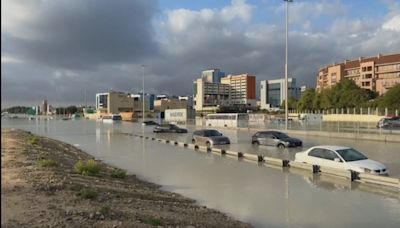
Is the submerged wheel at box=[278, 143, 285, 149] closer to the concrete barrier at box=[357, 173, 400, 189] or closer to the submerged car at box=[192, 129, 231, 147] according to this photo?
the submerged car at box=[192, 129, 231, 147]

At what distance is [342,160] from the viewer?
1948cm

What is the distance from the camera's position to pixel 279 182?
17875 millimetres

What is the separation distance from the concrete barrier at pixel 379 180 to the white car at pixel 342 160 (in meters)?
0.79

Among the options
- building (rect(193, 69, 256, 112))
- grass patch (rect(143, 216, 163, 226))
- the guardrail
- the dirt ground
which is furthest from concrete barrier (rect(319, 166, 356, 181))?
building (rect(193, 69, 256, 112))

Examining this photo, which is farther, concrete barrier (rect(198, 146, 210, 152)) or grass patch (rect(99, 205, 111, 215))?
concrete barrier (rect(198, 146, 210, 152))

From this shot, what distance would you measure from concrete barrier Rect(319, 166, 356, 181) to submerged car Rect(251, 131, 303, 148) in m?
15.0

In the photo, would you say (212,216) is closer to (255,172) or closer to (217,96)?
(255,172)

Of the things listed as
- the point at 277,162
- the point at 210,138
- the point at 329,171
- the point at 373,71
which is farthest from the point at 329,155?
the point at 373,71

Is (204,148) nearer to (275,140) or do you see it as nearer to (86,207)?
(275,140)

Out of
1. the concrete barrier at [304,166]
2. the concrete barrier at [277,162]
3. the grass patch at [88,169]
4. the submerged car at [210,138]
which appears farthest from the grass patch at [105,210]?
the submerged car at [210,138]

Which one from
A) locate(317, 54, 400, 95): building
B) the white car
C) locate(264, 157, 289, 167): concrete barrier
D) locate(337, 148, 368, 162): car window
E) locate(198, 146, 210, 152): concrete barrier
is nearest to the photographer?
the white car

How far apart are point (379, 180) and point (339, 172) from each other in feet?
7.88

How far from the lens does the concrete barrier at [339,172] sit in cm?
1794

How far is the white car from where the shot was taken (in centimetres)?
1844
